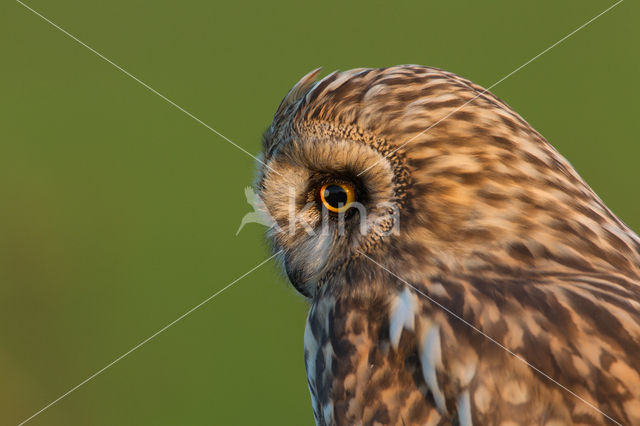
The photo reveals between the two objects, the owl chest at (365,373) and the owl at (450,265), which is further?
the owl chest at (365,373)

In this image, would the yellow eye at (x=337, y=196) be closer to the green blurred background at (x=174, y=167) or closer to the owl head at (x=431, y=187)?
the owl head at (x=431, y=187)

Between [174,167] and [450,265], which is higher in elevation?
[450,265]

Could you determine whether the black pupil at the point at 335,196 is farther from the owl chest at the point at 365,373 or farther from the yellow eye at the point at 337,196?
the owl chest at the point at 365,373

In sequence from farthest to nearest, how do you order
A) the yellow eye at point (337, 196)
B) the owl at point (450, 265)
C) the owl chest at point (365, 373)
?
the yellow eye at point (337, 196) → the owl chest at point (365, 373) → the owl at point (450, 265)

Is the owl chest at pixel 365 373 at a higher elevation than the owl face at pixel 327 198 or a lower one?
lower

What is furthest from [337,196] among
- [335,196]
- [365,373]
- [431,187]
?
[365,373]

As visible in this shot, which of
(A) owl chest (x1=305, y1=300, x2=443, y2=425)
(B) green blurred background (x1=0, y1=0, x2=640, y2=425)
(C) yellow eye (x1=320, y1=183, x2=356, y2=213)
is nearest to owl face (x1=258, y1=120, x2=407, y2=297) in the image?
(C) yellow eye (x1=320, y1=183, x2=356, y2=213)

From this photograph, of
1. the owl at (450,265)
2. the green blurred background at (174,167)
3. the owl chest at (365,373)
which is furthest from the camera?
the green blurred background at (174,167)

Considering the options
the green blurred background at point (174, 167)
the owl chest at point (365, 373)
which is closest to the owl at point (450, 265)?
the owl chest at point (365, 373)

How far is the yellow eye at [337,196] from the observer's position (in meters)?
1.95

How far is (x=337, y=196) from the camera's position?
198cm

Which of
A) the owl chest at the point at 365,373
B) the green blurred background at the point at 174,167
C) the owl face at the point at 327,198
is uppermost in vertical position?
the owl face at the point at 327,198

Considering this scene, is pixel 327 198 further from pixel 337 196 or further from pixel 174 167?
pixel 174 167

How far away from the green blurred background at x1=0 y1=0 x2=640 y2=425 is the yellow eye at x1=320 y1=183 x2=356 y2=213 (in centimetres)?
190
